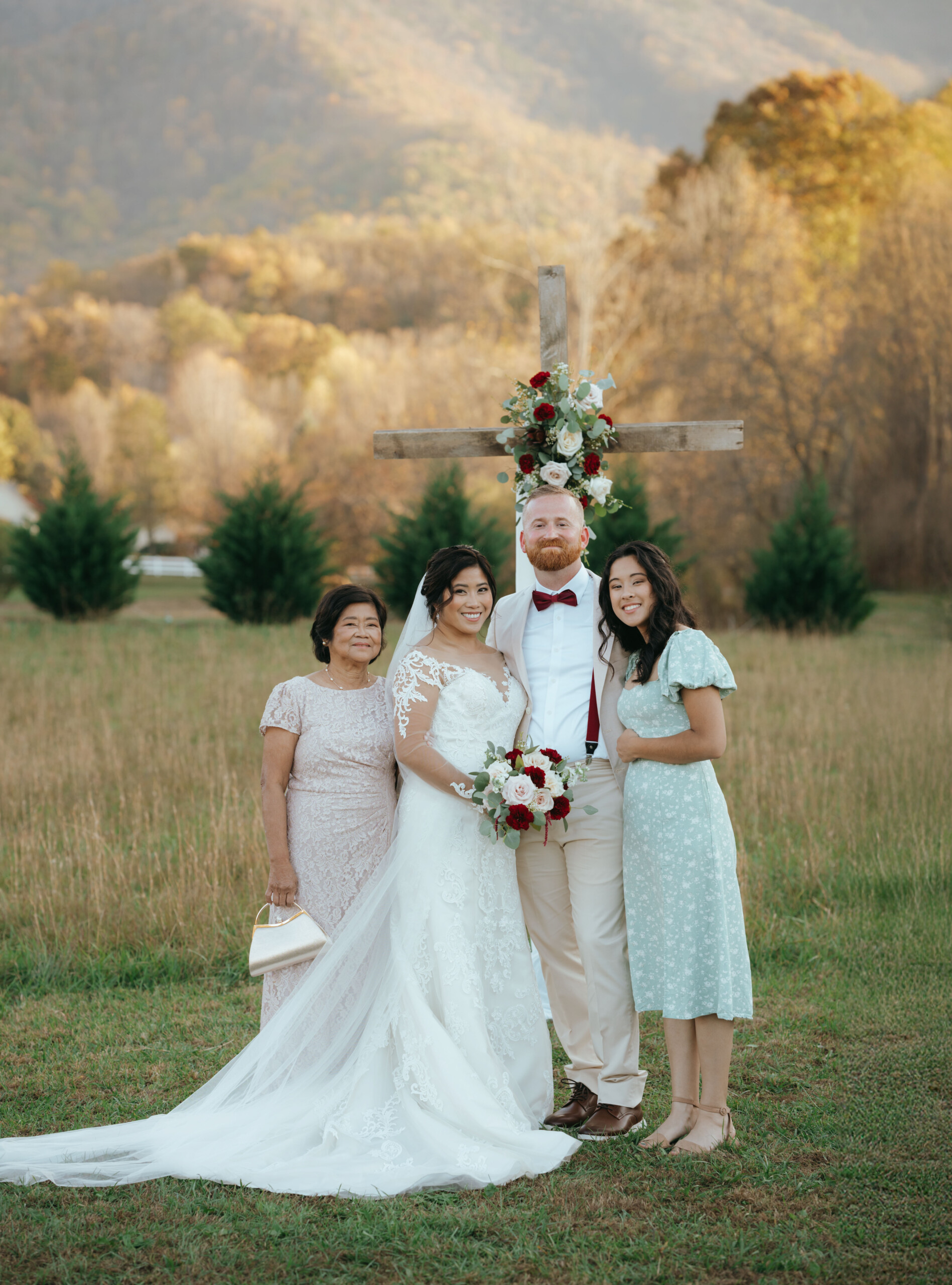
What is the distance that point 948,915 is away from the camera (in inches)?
239

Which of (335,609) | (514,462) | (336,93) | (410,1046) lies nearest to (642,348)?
(514,462)

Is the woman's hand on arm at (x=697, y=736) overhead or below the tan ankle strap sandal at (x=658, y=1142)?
overhead

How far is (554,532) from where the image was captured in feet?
14.4

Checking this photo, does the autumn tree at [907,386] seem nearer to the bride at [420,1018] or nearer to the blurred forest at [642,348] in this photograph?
the blurred forest at [642,348]

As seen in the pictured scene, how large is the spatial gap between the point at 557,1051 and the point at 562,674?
168 centimetres

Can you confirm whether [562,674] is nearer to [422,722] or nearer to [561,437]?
[422,722]

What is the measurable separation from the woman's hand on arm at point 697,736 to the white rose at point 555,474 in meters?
1.05

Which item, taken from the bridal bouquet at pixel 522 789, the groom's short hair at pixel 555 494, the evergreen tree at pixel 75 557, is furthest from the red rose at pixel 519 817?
the evergreen tree at pixel 75 557

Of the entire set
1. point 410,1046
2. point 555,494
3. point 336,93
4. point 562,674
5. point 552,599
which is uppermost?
point 336,93

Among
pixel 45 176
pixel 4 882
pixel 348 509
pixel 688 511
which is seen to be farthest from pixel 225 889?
pixel 45 176

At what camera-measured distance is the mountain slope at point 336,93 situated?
76.1 m

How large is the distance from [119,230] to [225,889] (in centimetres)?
8150

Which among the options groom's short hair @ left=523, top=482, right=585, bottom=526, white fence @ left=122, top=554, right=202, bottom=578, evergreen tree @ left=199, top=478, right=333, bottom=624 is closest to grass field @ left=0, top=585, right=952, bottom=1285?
groom's short hair @ left=523, top=482, right=585, bottom=526

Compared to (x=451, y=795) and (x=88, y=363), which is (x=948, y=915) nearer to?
(x=451, y=795)
